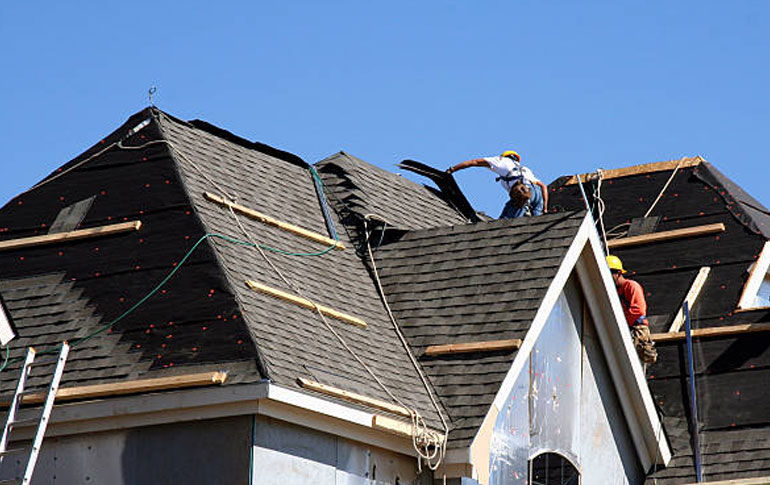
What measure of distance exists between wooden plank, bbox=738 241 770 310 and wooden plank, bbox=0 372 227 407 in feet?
26.1

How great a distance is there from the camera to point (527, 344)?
14.0 m

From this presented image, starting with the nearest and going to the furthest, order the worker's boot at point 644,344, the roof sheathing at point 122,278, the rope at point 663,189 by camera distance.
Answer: the roof sheathing at point 122,278 → the worker's boot at point 644,344 → the rope at point 663,189

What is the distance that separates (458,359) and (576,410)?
5.72ft

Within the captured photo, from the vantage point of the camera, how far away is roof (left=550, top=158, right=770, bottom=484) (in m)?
16.0

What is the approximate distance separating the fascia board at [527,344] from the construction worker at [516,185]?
3073 millimetres

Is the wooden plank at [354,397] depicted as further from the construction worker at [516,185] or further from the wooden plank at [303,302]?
the construction worker at [516,185]

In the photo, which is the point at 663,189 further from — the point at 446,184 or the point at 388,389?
the point at 388,389

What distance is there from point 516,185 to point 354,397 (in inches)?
249

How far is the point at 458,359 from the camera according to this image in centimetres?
1424

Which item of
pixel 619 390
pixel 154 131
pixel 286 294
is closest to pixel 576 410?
pixel 619 390

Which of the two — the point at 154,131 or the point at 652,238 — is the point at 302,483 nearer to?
the point at 154,131

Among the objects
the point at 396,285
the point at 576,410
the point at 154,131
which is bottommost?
the point at 576,410

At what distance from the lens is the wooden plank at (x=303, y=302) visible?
43.5 feet

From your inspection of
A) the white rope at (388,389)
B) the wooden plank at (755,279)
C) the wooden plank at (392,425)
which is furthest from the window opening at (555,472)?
the wooden plank at (755,279)
